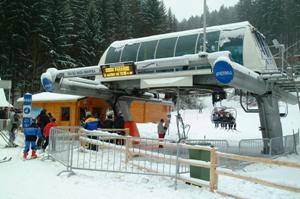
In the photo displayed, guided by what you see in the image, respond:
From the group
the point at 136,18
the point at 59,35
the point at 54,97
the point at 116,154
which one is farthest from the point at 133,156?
the point at 136,18

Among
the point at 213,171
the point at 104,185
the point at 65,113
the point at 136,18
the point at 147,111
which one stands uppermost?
the point at 136,18

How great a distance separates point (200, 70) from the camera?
54.1 ft

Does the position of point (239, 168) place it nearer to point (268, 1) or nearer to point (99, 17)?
point (99, 17)

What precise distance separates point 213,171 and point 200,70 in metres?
8.84

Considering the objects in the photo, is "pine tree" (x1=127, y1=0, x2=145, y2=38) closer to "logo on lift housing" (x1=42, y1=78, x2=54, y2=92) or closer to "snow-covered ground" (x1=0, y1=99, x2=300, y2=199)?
"logo on lift housing" (x1=42, y1=78, x2=54, y2=92)

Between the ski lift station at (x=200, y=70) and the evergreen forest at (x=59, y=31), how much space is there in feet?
79.3

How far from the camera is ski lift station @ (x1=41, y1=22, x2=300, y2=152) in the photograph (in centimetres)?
1501

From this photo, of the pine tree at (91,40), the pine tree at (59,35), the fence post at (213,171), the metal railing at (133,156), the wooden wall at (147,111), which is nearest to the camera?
the fence post at (213,171)

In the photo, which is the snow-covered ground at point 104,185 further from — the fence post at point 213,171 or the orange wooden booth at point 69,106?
the orange wooden booth at point 69,106

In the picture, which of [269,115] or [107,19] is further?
[107,19]

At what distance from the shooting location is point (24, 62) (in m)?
44.2

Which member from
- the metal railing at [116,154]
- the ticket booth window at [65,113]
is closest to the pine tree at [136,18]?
the ticket booth window at [65,113]

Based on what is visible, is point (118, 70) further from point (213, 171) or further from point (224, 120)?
point (224, 120)

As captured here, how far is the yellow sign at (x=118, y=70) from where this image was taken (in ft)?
60.9
